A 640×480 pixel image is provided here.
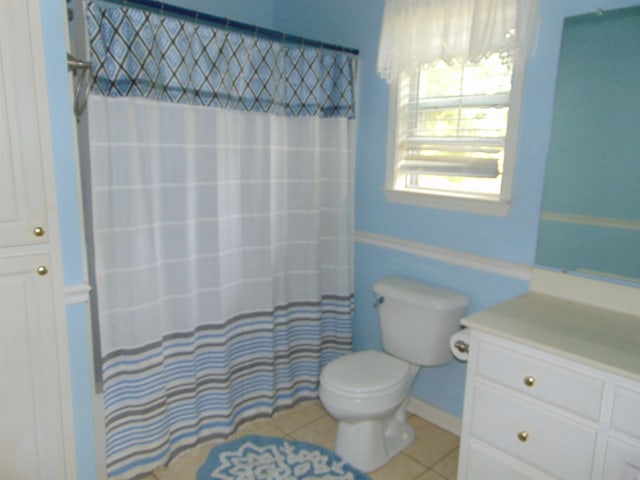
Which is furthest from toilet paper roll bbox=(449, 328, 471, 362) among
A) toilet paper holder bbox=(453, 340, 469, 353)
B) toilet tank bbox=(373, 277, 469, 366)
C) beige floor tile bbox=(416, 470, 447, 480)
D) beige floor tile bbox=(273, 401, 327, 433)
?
beige floor tile bbox=(273, 401, 327, 433)

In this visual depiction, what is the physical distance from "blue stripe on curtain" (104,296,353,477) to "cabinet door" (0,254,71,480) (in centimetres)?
26

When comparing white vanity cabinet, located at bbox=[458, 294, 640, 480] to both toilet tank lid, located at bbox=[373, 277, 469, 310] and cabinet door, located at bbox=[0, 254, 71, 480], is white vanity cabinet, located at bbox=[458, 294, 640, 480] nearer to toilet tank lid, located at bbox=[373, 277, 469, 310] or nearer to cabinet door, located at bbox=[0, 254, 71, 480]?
toilet tank lid, located at bbox=[373, 277, 469, 310]

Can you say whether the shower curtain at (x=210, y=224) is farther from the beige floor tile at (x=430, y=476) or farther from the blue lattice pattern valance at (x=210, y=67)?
the beige floor tile at (x=430, y=476)

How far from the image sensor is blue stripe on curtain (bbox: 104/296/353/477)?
1.90 m

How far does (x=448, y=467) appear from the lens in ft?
6.88

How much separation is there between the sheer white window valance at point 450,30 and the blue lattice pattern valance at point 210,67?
30 cm

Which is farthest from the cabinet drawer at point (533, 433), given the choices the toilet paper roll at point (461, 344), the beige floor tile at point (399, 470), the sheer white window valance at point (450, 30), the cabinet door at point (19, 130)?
the cabinet door at point (19, 130)

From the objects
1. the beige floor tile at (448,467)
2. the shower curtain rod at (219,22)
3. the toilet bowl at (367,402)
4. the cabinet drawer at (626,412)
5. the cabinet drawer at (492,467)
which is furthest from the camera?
the beige floor tile at (448,467)

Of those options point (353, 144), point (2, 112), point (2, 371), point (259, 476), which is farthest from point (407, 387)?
point (2, 112)

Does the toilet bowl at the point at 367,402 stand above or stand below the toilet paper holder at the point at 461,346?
below

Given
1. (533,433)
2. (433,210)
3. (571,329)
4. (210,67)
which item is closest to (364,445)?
(533,433)

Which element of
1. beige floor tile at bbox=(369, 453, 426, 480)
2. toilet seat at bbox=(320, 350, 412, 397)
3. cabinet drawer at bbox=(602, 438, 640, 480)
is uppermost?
cabinet drawer at bbox=(602, 438, 640, 480)

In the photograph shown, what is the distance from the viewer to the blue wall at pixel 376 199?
60.1 inches

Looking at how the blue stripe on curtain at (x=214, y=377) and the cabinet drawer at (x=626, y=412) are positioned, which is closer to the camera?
the cabinet drawer at (x=626, y=412)
